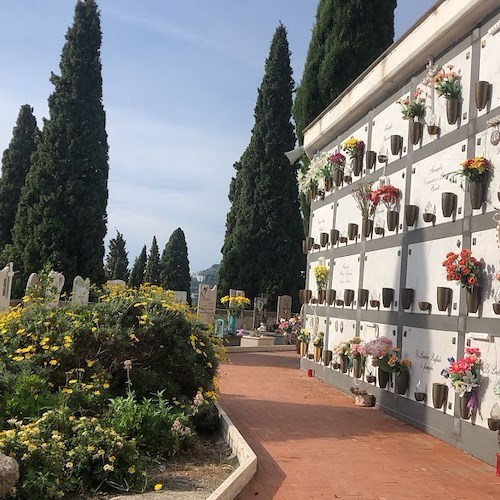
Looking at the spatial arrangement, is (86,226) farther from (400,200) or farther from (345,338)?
(400,200)

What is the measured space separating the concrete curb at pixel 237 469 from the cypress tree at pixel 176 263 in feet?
114

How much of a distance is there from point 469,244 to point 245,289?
23.7m

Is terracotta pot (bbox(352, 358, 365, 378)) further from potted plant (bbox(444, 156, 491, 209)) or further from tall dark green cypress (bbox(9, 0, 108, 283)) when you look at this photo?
tall dark green cypress (bbox(9, 0, 108, 283))

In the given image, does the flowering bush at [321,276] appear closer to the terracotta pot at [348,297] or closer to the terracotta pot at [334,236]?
the terracotta pot at [334,236]

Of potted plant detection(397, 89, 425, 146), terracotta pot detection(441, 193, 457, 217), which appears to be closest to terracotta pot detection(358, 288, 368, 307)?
potted plant detection(397, 89, 425, 146)

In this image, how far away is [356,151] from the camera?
1183 cm

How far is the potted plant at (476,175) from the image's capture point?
7.02m

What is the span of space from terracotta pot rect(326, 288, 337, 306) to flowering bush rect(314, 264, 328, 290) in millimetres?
397

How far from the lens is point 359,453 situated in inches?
264

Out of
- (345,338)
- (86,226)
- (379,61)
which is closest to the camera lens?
(379,61)

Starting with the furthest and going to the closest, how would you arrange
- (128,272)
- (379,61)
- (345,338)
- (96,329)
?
(128,272) < (345,338) < (379,61) < (96,329)

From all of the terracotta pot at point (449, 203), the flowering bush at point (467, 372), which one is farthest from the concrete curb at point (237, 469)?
the terracotta pot at point (449, 203)

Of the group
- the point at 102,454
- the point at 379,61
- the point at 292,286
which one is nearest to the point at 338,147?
the point at 379,61

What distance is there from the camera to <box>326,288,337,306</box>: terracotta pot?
12.7 metres
